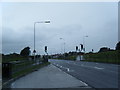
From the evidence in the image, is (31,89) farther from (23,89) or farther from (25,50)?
(25,50)

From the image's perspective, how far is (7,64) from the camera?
19.3 m

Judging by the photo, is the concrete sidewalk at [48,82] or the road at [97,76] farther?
the road at [97,76]

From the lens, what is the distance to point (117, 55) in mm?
65375

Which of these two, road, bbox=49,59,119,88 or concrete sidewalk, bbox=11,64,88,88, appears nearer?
concrete sidewalk, bbox=11,64,88,88

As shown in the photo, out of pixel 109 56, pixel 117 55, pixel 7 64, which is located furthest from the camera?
pixel 109 56

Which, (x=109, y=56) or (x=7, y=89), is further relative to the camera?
(x=109, y=56)

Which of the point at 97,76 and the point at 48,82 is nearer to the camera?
the point at 48,82

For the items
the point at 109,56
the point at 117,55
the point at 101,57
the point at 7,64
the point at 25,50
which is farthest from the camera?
the point at 25,50

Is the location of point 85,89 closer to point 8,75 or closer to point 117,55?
point 8,75

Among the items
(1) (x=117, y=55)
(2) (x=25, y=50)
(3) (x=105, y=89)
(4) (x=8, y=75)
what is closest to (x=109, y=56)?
(1) (x=117, y=55)

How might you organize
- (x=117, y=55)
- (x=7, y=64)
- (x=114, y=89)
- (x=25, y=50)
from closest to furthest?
1. (x=114, y=89)
2. (x=7, y=64)
3. (x=117, y=55)
4. (x=25, y=50)

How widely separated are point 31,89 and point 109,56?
198 feet

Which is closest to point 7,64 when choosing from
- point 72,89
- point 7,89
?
point 7,89

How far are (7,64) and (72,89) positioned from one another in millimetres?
7225
